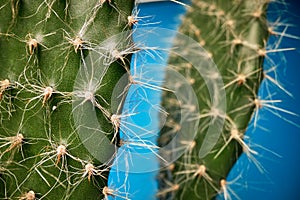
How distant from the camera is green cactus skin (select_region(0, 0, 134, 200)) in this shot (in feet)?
2.07

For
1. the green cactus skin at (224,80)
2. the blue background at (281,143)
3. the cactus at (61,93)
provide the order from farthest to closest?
the blue background at (281,143)
the green cactus skin at (224,80)
the cactus at (61,93)

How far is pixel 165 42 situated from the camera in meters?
0.90

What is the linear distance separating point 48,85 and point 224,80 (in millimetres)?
386

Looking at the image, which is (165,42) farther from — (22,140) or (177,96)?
(22,140)

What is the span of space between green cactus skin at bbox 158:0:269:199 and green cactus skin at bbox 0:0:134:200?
1.02 ft

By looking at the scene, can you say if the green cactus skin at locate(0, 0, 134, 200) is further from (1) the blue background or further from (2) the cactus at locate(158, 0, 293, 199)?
(1) the blue background

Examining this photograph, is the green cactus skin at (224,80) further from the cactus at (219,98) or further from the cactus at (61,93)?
the cactus at (61,93)

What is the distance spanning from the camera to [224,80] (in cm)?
91

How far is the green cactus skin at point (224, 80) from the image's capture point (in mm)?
883

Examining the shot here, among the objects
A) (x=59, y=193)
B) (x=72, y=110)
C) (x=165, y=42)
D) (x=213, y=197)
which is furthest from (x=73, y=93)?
(x=213, y=197)

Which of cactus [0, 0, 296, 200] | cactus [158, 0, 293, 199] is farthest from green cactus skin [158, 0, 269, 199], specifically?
cactus [0, 0, 296, 200]

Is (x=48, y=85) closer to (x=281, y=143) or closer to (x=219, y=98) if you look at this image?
(x=219, y=98)

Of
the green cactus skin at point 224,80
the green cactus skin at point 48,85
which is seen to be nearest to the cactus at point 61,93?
the green cactus skin at point 48,85

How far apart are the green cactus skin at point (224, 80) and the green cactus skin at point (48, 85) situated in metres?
0.31
